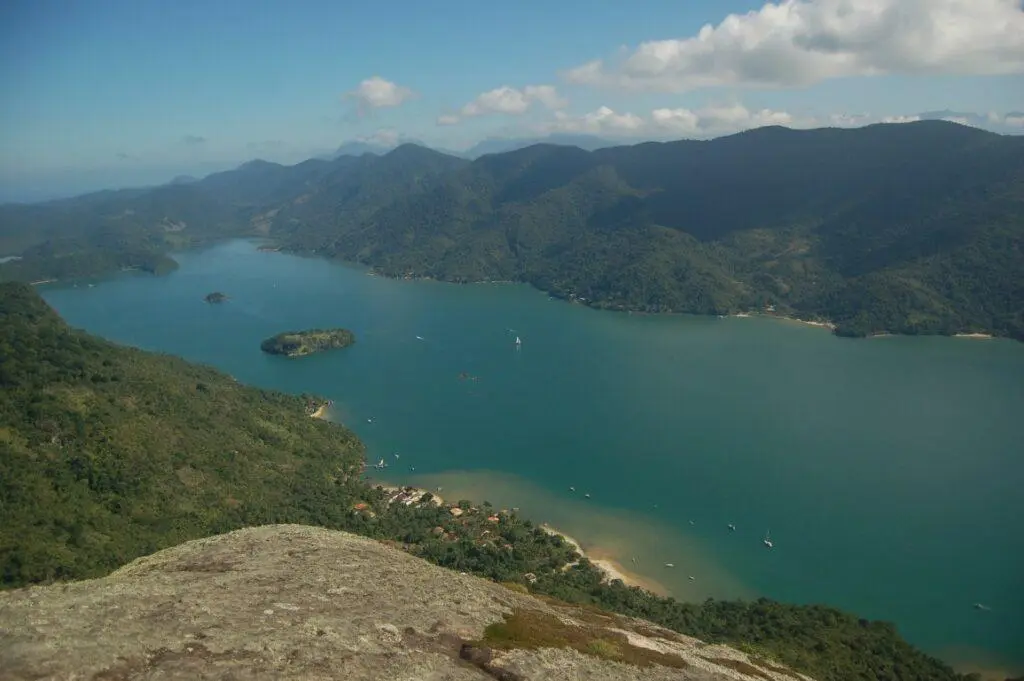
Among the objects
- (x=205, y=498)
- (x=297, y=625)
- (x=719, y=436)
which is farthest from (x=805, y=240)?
(x=297, y=625)

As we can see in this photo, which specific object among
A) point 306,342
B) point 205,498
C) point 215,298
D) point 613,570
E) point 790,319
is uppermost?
point 215,298

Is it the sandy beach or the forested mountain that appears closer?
the sandy beach

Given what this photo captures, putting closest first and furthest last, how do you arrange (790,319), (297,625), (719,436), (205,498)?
(297,625) → (205,498) → (719,436) → (790,319)

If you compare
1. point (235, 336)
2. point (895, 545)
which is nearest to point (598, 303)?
point (235, 336)

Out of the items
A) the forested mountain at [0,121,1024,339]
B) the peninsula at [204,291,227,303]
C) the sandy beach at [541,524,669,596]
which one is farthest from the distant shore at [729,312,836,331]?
the peninsula at [204,291,227,303]

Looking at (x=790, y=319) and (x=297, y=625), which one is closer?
(x=297, y=625)

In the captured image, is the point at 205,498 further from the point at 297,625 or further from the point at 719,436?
the point at 719,436

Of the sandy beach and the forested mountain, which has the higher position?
the forested mountain

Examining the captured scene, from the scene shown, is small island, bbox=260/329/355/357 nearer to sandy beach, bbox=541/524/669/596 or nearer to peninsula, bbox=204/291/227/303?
peninsula, bbox=204/291/227/303
